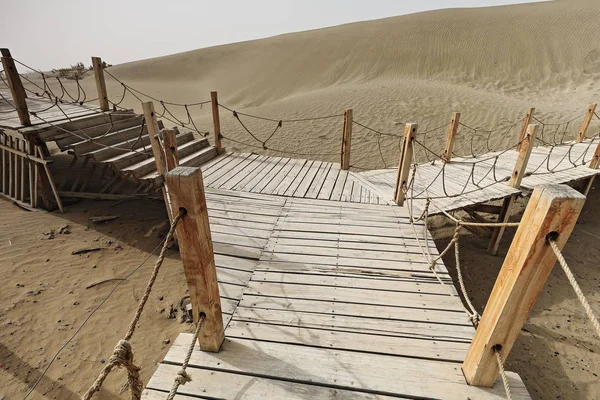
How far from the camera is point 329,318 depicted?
274 cm

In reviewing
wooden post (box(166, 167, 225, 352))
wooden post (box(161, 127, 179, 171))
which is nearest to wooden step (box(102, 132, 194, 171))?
wooden post (box(161, 127, 179, 171))

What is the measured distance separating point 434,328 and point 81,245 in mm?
6028

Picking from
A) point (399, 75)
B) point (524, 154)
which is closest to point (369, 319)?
point (524, 154)

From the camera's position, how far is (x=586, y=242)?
662 cm

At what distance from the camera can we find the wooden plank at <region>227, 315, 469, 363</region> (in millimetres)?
2352

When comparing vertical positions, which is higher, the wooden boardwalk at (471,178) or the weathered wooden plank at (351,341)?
the weathered wooden plank at (351,341)

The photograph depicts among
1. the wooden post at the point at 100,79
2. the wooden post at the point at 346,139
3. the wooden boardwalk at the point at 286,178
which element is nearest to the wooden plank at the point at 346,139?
the wooden post at the point at 346,139

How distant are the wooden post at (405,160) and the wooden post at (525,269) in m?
3.15

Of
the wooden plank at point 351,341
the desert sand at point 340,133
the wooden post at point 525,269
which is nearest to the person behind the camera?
the wooden post at point 525,269

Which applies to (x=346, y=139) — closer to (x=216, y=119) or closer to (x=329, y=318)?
(x=216, y=119)

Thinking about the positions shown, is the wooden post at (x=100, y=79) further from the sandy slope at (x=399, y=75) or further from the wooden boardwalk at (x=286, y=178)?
the sandy slope at (x=399, y=75)

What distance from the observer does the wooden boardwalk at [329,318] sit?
2076 mm

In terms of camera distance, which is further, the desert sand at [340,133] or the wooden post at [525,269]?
the desert sand at [340,133]

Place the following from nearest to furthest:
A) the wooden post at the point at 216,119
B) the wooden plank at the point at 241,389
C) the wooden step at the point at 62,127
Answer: the wooden plank at the point at 241,389
the wooden step at the point at 62,127
the wooden post at the point at 216,119
